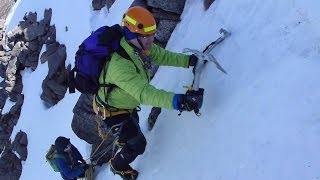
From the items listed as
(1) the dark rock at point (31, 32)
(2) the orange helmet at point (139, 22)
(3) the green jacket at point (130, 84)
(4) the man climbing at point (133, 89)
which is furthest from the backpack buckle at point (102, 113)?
(1) the dark rock at point (31, 32)

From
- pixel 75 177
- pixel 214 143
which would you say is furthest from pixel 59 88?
pixel 214 143

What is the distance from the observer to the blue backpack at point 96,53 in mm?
7301

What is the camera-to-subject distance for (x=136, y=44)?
24.1 feet

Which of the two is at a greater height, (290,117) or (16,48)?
(290,117)

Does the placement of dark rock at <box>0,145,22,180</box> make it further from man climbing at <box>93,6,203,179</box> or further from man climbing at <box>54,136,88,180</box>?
man climbing at <box>93,6,203,179</box>

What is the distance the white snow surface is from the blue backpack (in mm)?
1829

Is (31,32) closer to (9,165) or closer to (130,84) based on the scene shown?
(9,165)

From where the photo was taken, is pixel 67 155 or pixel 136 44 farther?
pixel 67 155

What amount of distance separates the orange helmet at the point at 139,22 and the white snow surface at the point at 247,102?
1667mm

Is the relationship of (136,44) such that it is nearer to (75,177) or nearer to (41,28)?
(75,177)

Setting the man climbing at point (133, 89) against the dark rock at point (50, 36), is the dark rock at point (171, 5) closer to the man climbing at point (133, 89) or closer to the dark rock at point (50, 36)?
the man climbing at point (133, 89)

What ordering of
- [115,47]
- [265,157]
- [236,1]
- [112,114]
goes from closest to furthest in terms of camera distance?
[265,157] → [115,47] → [112,114] → [236,1]

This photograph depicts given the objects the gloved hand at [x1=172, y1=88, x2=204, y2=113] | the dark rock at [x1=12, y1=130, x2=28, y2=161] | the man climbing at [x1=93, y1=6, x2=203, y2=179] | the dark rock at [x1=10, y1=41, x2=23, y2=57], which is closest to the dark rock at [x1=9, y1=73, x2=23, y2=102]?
the dark rock at [x1=10, y1=41, x2=23, y2=57]

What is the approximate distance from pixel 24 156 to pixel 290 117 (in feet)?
57.2
